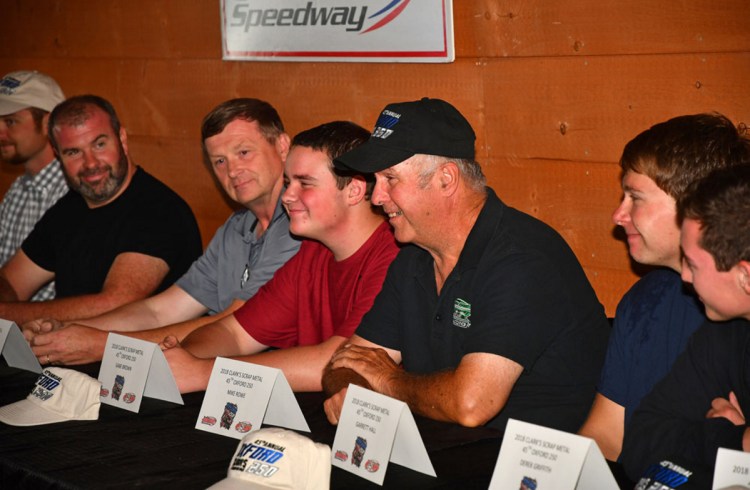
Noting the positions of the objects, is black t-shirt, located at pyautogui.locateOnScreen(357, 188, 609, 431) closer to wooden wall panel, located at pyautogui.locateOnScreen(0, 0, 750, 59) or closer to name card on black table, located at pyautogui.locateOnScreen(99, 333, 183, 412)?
name card on black table, located at pyautogui.locateOnScreen(99, 333, 183, 412)

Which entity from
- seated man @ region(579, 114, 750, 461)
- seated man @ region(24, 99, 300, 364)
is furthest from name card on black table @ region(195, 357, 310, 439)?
seated man @ region(24, 99, 300, 364)

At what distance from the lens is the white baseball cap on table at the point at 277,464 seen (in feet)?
4.95

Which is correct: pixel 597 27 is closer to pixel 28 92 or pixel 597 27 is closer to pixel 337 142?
pixel 337 142

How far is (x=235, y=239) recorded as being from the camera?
10.3 ft

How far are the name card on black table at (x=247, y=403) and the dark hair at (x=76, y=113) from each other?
1.92 m

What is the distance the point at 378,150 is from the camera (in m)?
2.13

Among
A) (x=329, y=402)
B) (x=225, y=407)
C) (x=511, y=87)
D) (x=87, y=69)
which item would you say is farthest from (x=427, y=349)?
(x=87, y=69)

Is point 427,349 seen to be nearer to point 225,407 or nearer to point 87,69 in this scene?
point 225,407

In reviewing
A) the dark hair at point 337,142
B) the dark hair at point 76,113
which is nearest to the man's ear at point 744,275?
the dark hair at point 337,142

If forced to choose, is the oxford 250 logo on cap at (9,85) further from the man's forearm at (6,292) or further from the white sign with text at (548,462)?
the white sign with text at (548,462)

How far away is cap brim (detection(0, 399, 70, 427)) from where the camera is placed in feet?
6.65

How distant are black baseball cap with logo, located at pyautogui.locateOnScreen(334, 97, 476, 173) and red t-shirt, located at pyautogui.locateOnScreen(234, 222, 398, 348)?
1.52 ft

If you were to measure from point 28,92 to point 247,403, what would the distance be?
9.14 feet

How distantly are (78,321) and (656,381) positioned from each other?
1979 millimetres
